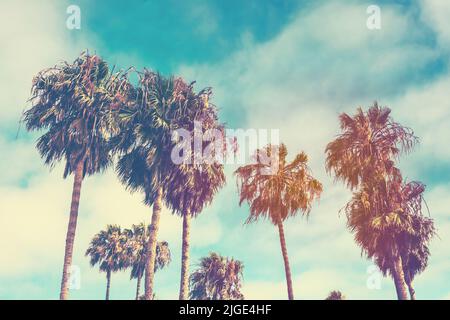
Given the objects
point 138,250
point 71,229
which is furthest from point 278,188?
point 138,250

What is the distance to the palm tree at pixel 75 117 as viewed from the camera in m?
28.1

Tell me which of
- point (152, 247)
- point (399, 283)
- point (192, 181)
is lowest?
point (399, 283)

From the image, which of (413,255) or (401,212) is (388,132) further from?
(413,255)

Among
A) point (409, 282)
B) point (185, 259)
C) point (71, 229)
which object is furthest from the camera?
point (409, 282)

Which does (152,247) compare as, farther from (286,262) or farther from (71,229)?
(286,262)

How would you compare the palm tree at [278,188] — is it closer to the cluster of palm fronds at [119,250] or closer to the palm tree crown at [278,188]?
the palm tree crown at [278,188]

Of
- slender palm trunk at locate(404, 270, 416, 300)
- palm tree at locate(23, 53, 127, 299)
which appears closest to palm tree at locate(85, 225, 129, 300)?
palm tree at locate(23, 53, 127, 299)

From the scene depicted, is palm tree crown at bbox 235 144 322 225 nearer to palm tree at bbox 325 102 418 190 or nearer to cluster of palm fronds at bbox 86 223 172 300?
palm tree at bbox 325 102 418 190

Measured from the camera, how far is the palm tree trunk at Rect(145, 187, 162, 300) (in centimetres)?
2446

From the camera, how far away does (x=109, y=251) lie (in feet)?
164

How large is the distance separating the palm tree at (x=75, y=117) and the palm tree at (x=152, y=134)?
4.06 ft

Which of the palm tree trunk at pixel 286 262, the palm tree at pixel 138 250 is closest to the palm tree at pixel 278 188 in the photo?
the palm tree trunk at pixel 286 262

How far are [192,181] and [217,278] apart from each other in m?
19.0
